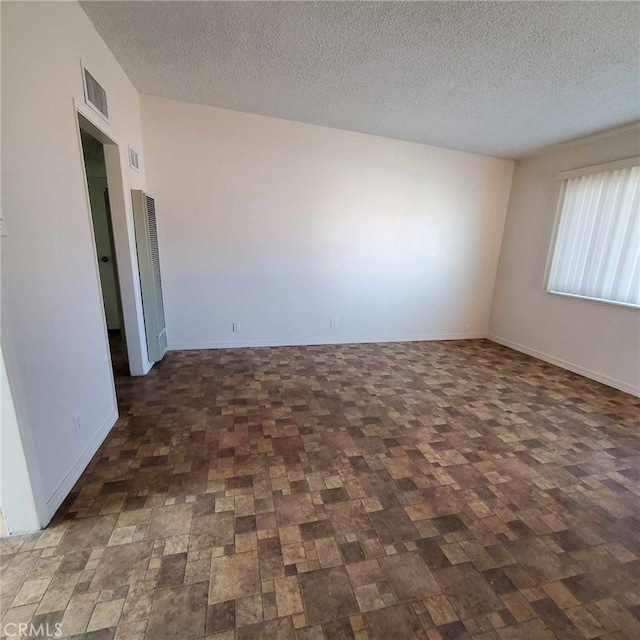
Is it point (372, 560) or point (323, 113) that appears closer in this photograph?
point (372, 560)

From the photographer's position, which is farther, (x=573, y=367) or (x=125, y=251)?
(x=573, y=367)

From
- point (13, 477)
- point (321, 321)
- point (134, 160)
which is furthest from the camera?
point (321, 321)

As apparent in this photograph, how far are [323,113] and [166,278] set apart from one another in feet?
8.39

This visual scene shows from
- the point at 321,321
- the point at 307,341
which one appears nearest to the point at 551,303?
the point at 321,321

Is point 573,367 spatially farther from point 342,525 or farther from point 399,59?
point 399,59

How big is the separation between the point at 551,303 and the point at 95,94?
16.5ft

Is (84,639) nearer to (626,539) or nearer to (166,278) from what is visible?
(626,539)

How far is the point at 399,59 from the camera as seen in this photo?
2277mm

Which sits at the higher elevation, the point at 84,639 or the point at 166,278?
the point at 166,278

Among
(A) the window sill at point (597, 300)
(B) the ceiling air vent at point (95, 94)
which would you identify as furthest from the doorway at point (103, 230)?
(A) the window sill at point (597, 300)

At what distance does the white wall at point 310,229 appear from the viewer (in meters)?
3.62

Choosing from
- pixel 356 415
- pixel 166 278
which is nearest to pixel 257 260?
pixel 166 278

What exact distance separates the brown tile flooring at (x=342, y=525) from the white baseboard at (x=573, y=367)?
447mm

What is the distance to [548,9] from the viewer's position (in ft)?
5.61
